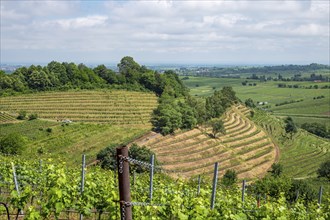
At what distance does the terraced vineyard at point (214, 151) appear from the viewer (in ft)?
161

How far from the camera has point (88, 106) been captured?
2525 inches

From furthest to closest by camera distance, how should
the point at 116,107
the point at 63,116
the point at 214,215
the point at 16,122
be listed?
the point at 116,107 < the point at 63,116 < the point at 16,122 < the point at 214,215

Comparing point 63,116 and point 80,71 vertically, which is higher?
point 80,71

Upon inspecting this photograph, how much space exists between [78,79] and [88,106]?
14.5 metres

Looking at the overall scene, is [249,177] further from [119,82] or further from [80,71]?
[80,71]

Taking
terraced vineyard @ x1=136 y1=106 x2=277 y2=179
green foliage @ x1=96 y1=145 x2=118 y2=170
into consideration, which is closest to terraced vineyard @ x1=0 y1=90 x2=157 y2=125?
terraced vineyard @ x1=136 y1=106 x2=277 y2=179

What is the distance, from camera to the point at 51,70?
76062mm

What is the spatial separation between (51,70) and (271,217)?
2929 inches

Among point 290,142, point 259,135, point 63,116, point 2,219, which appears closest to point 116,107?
point 63,116

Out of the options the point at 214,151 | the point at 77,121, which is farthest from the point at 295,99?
the point at 77,121

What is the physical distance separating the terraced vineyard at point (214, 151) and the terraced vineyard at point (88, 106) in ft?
30.3

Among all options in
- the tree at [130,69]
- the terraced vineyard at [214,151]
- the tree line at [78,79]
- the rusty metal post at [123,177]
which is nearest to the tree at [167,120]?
the terraced vineyard at [214,151]

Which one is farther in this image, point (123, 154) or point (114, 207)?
point (114, 207)

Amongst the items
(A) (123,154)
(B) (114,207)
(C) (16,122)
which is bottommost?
(C) (16,122)
